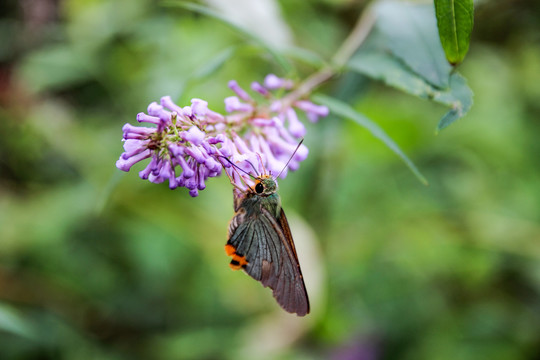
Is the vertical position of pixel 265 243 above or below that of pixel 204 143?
below

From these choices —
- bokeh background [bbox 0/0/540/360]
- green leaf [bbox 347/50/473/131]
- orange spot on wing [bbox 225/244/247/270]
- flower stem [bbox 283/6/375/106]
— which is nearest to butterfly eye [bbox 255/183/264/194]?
orange spot on wing [bbox 225/244/247/270]

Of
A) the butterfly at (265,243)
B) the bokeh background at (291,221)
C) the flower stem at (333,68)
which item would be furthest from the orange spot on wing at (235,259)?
the bokeh background at (291,221)

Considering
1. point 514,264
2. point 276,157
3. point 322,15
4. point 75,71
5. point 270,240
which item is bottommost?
point 514,264

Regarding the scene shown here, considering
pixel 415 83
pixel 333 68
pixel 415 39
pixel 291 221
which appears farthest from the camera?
pixel 291 221

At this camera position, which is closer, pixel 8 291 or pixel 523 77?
pixel 8 291

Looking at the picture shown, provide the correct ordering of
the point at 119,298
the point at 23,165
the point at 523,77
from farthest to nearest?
the point at 523,77, the point at 23,165, the point at 119,298

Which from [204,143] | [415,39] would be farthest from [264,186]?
[415,39]

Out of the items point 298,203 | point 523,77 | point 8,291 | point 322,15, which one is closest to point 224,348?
point 298,203

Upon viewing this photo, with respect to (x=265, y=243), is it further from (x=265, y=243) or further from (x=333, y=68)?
Answer: (x=333, y=68)

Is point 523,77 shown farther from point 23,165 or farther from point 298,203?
point 23,165
